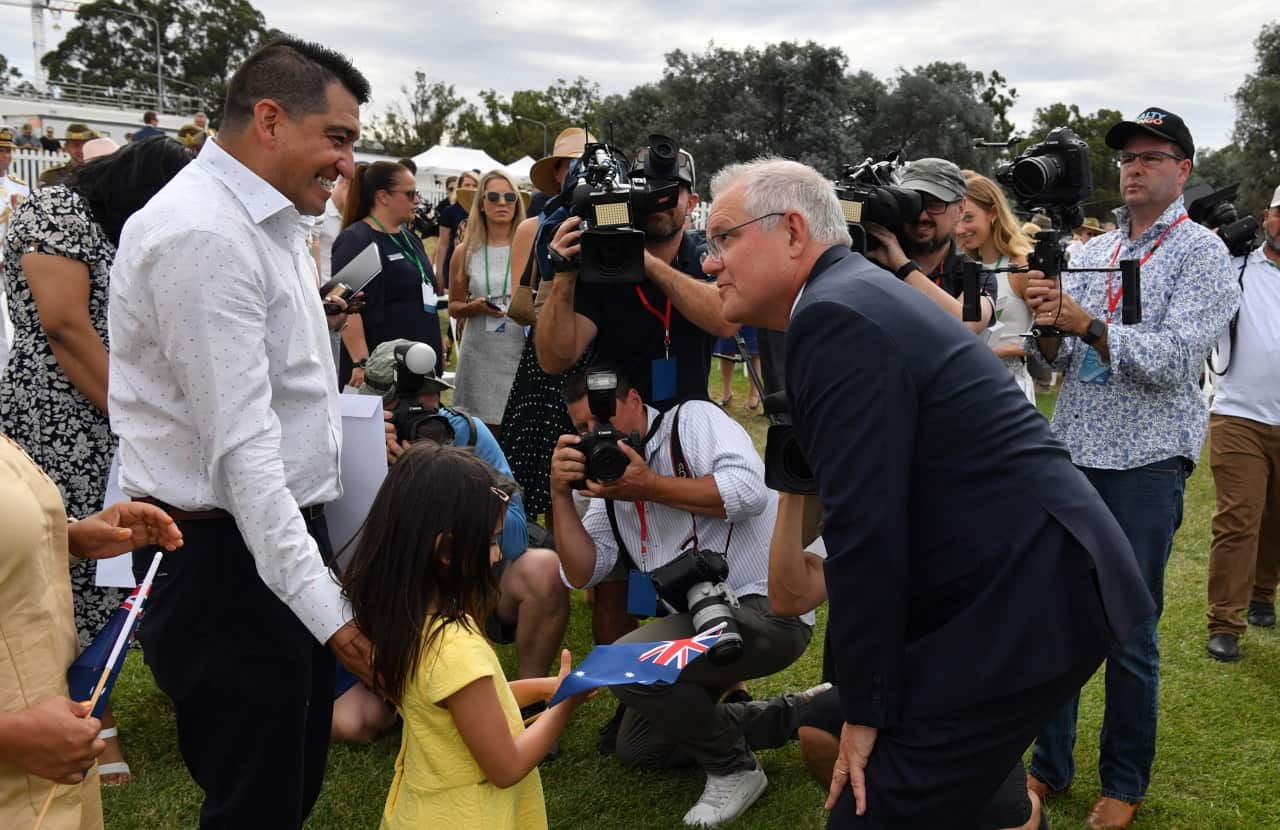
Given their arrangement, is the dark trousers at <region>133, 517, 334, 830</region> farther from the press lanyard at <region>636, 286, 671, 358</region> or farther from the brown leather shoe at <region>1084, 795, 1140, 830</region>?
the brown leather shoe at <region>1084, 795, 1140, 830</region>

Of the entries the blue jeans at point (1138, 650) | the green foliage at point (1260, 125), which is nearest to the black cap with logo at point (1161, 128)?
the blue jeans at point (1138, 650)

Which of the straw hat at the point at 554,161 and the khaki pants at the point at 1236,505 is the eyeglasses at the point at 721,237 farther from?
the khaki pants at the point at 1236,505

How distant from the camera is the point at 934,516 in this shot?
1852 mm

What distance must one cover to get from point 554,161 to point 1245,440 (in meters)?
3.72

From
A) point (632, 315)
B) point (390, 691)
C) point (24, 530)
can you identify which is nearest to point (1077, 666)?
point (390, 691)

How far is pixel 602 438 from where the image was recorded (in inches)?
130

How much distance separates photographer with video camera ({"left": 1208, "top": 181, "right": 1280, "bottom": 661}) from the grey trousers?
266 cm

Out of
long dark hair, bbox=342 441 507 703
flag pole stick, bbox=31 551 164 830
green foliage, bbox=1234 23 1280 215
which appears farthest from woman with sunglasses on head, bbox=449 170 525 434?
green foliage, bbox=1234 23 1280 215

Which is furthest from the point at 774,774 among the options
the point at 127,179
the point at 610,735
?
the point at 127,179

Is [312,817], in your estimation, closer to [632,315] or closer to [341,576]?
[341,576]

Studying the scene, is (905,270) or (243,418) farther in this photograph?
(905,270)

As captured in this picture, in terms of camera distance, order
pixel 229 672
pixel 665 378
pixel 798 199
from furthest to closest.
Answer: pixel 665 378 → pixel 229 672 → pixel 798 199

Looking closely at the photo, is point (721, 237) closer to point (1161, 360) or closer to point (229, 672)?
point (229, 672)

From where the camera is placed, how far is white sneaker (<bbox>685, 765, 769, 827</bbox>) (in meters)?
3.33
